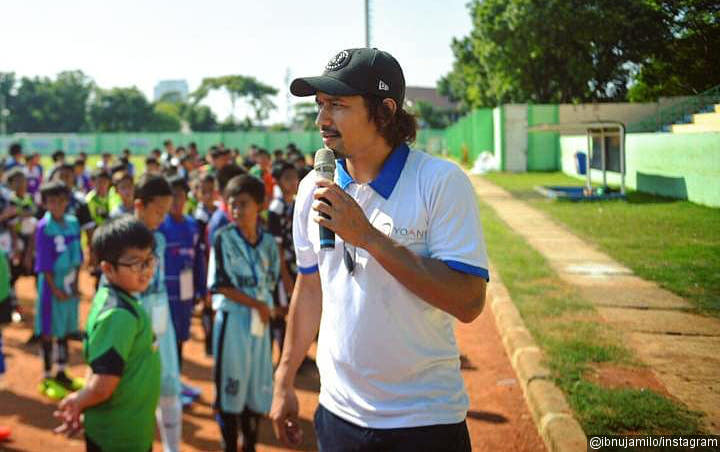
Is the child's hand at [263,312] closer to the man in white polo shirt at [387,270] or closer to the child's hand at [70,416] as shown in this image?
the child's hand at [70,416]

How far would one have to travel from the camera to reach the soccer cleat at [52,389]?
529cm

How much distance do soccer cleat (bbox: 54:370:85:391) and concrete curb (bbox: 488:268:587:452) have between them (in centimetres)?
351

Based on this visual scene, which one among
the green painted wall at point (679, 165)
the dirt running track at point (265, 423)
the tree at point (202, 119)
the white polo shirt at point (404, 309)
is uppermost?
the tree at point (202, 119)

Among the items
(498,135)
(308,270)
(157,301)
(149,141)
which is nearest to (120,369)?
(308,270)

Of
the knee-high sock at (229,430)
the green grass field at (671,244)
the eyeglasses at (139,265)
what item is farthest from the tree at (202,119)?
the eyeglasses at (139,265)

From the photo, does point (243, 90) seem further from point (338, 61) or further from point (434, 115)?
point (338, 61)

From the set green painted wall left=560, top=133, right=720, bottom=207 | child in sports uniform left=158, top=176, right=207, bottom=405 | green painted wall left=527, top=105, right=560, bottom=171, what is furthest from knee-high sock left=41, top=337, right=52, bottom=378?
green painted wall left=527, top=105, right=560, bottom=171

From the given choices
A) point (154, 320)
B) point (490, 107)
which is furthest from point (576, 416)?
point (490, 107)

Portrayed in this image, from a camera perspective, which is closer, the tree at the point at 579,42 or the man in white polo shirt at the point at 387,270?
the man in white polo shirt at the point at 387,270

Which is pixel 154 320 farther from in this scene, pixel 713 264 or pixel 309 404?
pixel 713 264

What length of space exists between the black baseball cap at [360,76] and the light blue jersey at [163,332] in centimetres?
201

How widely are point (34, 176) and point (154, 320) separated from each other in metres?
11.0

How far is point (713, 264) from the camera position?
2969mm

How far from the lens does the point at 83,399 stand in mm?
2734
